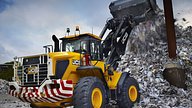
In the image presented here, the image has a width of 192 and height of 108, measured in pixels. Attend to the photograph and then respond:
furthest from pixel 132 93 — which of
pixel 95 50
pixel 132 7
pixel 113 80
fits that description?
pixel 132 7

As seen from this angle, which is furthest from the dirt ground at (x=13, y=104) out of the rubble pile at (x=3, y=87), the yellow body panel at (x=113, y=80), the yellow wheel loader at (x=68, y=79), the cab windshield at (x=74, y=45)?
the rubble pile at (x=3, y=87)

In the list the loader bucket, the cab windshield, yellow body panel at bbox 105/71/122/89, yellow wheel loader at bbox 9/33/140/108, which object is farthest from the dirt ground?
the loader bucket

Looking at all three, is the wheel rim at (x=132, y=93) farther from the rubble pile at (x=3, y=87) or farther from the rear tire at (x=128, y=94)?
the rubble pile at (x=3, y=87)

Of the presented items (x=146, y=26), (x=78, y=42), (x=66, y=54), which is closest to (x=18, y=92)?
(x=66, y=54)

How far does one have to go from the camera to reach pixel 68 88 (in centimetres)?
512

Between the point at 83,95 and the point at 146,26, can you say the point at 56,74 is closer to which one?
the point at 83,95

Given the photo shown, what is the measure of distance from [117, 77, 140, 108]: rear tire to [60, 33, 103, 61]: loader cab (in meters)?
1.06

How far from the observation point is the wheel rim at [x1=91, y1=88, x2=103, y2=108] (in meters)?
5.38

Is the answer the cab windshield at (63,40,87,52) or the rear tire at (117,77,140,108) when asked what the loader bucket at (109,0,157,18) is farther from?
the cab windshield at (63,40,87,52)

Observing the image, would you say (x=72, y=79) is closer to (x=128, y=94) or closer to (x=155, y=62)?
(x=128, y=94)

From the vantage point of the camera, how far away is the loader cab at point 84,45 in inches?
244

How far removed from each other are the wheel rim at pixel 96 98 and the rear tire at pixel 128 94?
111 cm

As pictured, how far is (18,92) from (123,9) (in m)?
5.98

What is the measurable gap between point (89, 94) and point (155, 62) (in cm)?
565
